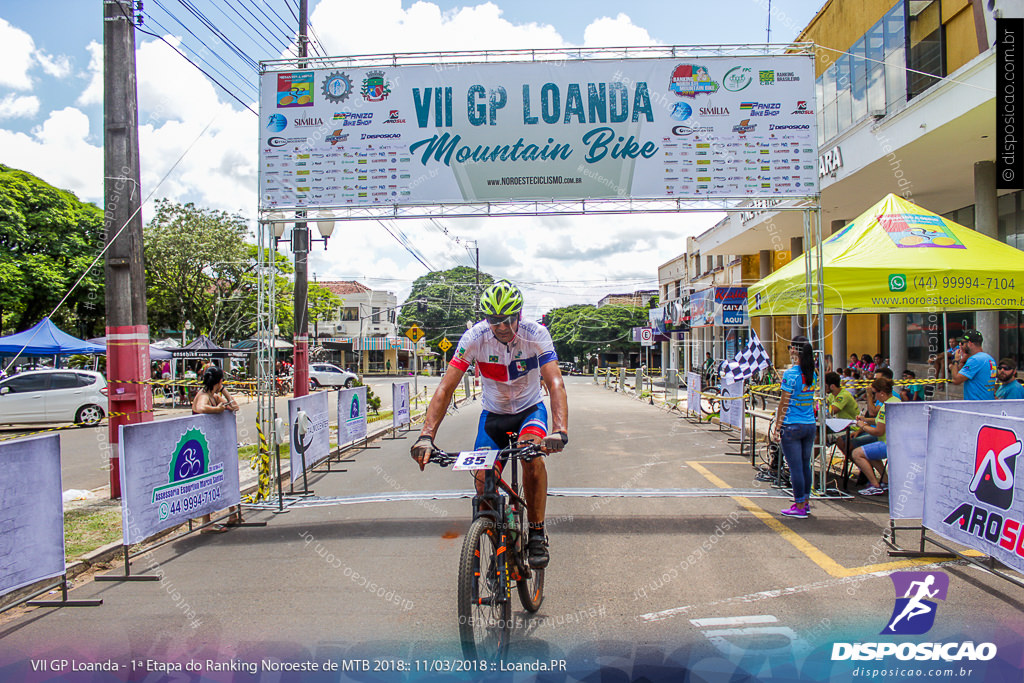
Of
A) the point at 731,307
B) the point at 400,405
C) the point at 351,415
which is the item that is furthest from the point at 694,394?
the point at 351,415

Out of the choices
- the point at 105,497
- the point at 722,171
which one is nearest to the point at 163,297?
the point at 105,497

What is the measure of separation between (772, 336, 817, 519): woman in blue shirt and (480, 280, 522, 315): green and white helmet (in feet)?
12.9

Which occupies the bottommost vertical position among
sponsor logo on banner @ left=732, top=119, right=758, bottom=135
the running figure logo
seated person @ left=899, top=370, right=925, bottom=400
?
the running figure logo

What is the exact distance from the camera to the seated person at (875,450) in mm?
7855

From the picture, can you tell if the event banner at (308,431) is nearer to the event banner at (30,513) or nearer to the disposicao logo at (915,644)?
the event banner at (30,513)

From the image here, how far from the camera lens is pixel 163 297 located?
34281mm

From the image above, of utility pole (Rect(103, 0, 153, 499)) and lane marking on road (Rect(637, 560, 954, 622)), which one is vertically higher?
utility pole (Rect(103, 0, 153, 499))

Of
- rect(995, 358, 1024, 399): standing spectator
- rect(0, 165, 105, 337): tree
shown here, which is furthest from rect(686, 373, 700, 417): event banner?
rect(0, 165, 105, 337): tree

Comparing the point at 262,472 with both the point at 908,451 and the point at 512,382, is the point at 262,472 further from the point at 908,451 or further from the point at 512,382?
the point at 908,451

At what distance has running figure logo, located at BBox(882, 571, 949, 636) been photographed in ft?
13.3

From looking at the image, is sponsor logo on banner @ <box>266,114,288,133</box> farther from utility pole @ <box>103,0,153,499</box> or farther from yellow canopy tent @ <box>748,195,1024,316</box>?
yellow canopy tent @ <box>748,195,1024,316</box>

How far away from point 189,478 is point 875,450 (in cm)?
761

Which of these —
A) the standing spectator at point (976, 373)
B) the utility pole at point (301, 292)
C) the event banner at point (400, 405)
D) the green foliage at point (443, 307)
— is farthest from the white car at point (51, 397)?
the green foliage at point (443, 307)

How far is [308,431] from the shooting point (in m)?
8.71
